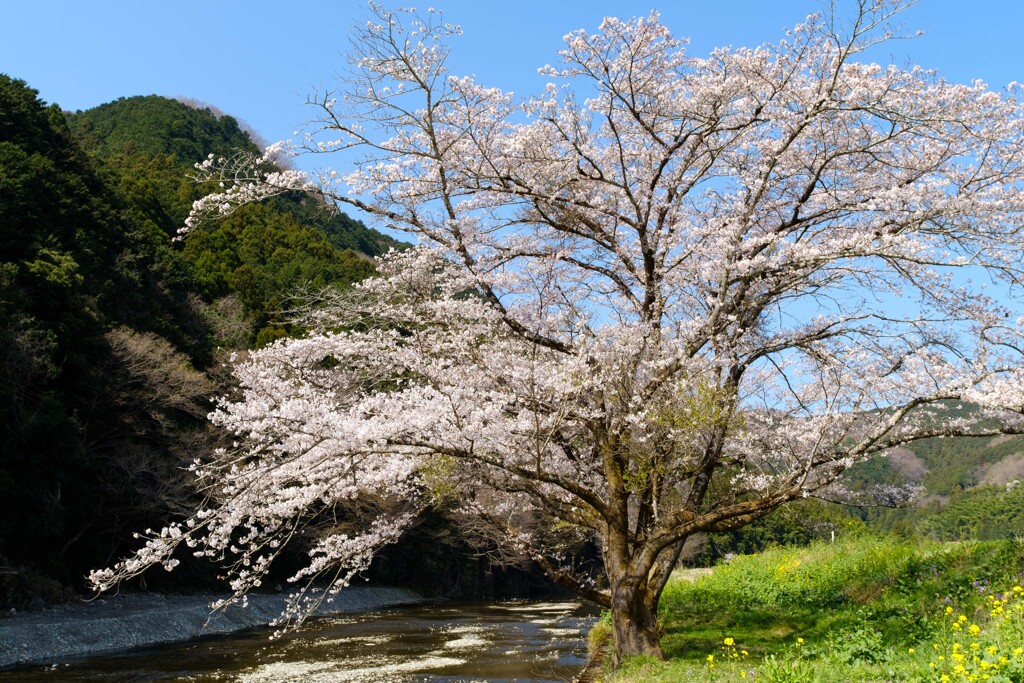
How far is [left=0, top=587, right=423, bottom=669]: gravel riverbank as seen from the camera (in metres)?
15.6

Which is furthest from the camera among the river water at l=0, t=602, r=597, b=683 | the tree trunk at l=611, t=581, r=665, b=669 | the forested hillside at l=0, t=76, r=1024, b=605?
the forested hillside at l=0, t=76, r=1024, b=605

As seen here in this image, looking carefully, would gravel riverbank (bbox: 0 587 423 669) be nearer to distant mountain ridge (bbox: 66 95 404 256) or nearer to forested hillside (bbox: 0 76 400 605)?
forested hillside (bbox: 0 76 400 605)

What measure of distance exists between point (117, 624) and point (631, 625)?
1484 cm

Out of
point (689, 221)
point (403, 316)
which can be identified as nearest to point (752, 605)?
point (689, 221)

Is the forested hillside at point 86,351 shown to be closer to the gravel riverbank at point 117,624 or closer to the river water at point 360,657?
the gravel riverbank at point 117,624

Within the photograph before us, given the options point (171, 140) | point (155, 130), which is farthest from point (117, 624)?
point (155, 130)

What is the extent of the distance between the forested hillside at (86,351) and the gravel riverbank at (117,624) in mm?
1512

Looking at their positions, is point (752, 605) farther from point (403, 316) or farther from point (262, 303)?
point (262, 303)

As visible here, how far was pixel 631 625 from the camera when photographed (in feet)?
28.9

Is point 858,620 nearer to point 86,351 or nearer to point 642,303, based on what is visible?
point 642,303

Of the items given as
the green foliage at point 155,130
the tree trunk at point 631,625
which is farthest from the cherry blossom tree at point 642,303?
the green foliage at point 155,130

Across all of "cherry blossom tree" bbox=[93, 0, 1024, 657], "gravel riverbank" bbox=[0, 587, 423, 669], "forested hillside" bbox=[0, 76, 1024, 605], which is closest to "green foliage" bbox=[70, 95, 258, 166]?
"forested hillside" bbox=[0, 76, 1024, 605]

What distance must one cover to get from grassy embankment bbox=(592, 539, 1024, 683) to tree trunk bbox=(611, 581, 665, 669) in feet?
0.78

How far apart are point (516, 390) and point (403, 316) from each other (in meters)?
1.83
